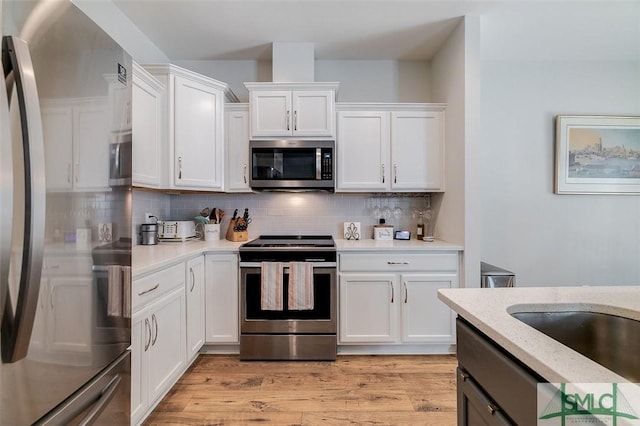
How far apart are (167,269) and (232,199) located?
1340 mm

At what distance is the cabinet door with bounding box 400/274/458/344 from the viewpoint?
253 cm

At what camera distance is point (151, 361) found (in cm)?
172

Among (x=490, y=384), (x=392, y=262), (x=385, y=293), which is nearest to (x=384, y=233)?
(x=392, y=262)

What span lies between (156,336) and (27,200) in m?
1.27

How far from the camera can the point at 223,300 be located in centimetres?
252

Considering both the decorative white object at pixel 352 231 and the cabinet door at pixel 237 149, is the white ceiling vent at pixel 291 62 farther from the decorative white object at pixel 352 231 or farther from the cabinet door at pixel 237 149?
the decorative white object at pixel 352 231

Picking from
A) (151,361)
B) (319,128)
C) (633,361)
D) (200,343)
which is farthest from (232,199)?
(633,361)

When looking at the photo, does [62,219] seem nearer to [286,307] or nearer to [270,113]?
[286,307]

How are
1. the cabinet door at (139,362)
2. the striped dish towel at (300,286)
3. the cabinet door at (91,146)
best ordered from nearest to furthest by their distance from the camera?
1. the cabinet door at (91,146)
2. the cabinet door at (139,362)
3. the striped dish towel at (300,286)

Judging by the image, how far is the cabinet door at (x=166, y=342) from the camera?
1.74 metres

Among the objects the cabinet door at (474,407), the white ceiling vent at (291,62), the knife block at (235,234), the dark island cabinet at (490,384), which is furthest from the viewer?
the knife block at (235,234)

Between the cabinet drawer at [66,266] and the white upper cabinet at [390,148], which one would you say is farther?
the white upper cabinet at [390,148]

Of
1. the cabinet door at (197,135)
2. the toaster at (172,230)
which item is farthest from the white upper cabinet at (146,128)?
the toaster at (172,230)

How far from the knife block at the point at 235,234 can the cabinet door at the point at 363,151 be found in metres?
1.02
